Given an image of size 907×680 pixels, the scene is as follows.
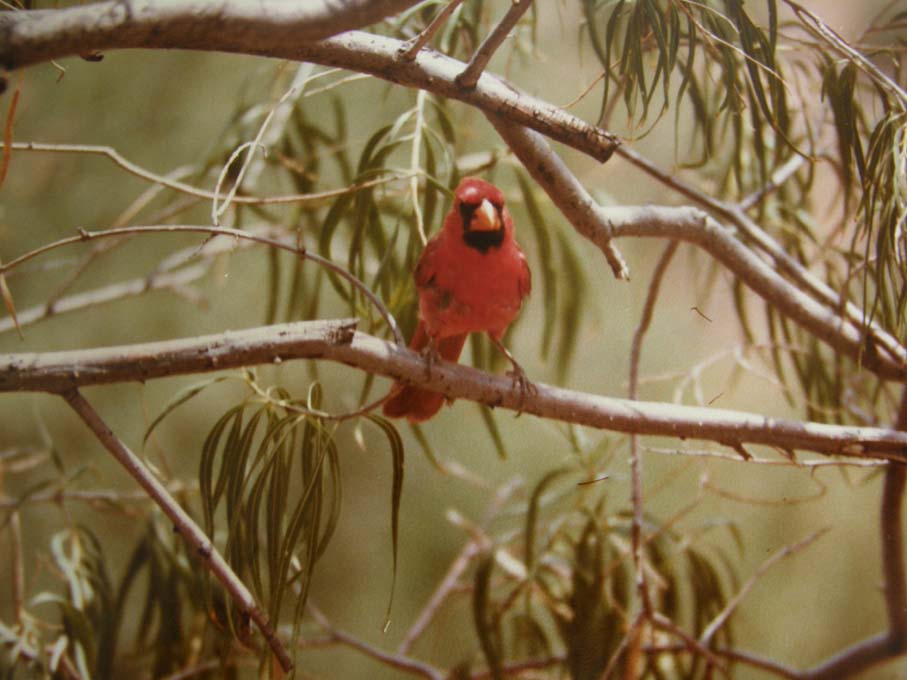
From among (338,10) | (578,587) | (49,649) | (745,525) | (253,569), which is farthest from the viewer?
(745,525)

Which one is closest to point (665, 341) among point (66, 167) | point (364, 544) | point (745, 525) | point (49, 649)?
point (745, 525)

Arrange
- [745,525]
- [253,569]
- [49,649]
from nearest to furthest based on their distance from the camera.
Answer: [253,569] < [49,649] < [745,525]

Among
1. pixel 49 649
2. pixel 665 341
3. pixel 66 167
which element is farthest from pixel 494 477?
pixel 66 167

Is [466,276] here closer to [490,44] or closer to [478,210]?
[478,210]

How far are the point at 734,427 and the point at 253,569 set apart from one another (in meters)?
0.62

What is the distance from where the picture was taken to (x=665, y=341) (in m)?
2.04

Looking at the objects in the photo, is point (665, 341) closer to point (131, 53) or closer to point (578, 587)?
point (578, 587)

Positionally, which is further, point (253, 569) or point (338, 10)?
point (253, 569)

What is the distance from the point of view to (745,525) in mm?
2029

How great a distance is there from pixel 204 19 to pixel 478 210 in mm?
570

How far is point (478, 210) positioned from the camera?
1.22 meters

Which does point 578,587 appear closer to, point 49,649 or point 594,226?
point 594,226

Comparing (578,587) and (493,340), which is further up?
(493,340)

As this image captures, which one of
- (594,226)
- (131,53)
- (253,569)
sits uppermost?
(131,53)
